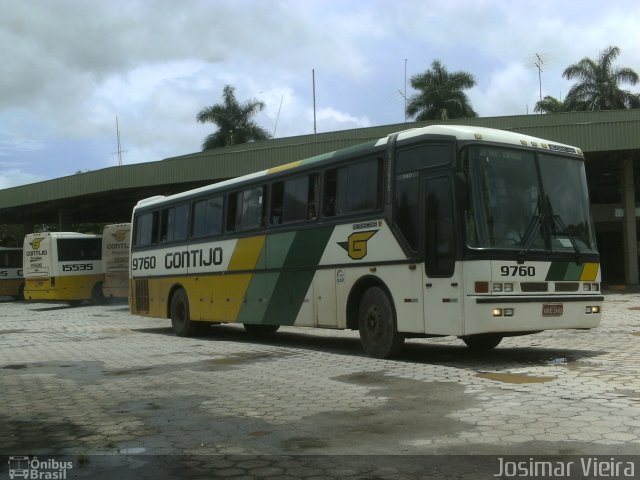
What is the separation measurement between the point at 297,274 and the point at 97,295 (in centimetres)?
2099

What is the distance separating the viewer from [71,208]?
131 ft

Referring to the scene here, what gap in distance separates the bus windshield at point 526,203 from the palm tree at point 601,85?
3752 cm

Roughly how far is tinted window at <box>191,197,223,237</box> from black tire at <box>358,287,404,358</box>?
4.83 m

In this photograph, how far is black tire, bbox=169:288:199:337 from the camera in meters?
15.4

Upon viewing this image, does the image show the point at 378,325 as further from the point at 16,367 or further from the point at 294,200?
the point at 16,367

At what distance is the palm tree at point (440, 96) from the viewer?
149 ft

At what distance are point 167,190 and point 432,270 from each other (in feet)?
84.7

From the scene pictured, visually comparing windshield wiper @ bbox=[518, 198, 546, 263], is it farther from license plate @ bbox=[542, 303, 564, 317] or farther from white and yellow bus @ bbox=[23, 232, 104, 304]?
white and yellow bus @ bbox=[23, 232, 104, 304]

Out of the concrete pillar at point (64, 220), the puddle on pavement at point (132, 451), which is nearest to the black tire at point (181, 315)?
the puddle on pavement at point (132, 451)

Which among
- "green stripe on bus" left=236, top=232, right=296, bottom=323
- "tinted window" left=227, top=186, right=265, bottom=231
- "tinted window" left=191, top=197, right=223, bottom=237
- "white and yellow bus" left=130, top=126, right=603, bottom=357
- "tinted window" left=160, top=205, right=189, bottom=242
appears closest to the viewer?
"white and yellow bus" left=130, top=126, right=603, bottom=357

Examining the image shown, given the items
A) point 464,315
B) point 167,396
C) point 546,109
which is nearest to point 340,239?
point 464,315

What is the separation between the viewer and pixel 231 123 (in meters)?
50.2

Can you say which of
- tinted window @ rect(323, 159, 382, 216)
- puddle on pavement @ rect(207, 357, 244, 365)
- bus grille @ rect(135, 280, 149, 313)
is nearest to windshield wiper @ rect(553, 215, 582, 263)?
tinted window @ rect(323, 159, 382, 216)

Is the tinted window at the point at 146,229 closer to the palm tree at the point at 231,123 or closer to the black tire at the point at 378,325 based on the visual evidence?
the black tire at the point at 378,325
